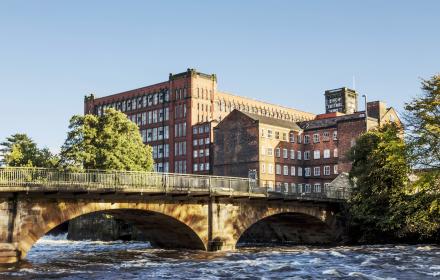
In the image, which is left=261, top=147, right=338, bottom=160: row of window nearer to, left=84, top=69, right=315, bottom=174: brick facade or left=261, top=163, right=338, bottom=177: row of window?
left=261, top=163, right=338, bottom=177: row of window

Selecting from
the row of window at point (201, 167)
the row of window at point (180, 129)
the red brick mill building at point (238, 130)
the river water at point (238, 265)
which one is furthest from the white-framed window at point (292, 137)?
the river water at point (238, 265)

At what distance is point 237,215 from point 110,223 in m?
31.8

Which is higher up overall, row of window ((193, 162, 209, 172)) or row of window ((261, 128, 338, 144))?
row of window ((261, 128, 338, 144))

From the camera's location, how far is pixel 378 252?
1981 inches

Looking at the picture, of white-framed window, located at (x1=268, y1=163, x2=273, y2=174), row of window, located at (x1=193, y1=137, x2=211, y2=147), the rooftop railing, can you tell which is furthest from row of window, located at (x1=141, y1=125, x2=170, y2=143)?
the rooftop railing

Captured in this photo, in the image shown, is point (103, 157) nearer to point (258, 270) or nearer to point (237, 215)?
point (237, 215)

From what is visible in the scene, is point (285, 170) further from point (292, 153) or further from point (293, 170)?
point (292, 153)

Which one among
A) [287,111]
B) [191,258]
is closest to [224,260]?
[191,258]

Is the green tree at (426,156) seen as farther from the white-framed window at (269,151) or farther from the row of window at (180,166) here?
the row of window at (180,166)

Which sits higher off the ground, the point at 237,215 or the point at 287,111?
the point at 287,111

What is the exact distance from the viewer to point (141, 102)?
153500 millimetres

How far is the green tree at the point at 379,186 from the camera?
58.8m

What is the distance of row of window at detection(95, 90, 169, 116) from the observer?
147 m

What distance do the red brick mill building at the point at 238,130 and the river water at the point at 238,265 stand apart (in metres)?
19.9
